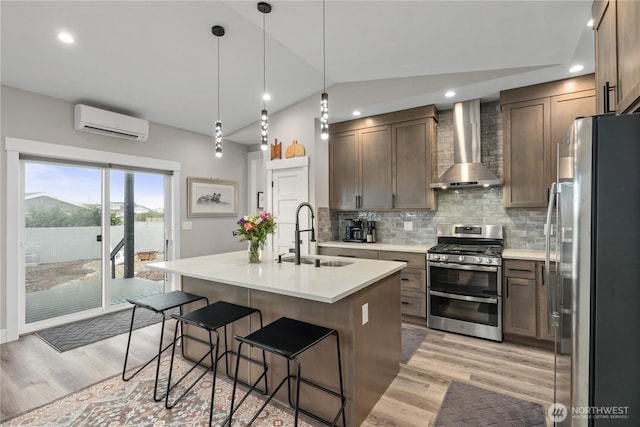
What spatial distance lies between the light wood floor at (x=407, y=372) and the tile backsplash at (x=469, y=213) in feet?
4.25

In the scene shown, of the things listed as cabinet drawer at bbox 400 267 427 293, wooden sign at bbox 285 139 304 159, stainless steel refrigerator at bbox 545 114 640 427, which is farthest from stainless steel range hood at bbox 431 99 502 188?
stainless steel refrigerator at bbox 545 114 640 427

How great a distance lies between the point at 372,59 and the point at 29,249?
4.42 meters

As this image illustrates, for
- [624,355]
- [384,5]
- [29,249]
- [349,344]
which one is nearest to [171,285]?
[29,249]

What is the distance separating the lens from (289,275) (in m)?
2.20

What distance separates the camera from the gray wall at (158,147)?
3242 millimetres

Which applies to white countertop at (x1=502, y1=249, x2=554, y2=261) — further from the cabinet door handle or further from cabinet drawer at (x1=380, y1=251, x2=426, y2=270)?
the cabinet door handle

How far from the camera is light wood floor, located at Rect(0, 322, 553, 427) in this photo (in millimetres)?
2170

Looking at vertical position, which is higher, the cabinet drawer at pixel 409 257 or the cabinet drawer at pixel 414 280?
the cabinet drawer at pixel 409 257

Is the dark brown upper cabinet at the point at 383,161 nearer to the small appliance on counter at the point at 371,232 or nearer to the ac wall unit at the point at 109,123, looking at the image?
the small appliance on counter at the point at 371,232

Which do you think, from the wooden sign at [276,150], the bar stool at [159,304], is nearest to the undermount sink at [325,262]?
the bar stool at [159,304]

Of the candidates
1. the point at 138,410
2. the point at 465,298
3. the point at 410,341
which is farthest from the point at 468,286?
the point at 138,410

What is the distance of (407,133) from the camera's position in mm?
3998

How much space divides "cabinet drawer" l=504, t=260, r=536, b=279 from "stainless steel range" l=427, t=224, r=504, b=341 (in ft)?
0.28

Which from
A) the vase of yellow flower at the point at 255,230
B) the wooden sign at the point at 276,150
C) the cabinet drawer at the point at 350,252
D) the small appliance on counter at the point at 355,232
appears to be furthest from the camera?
the wooden sign at the point at 276,150
